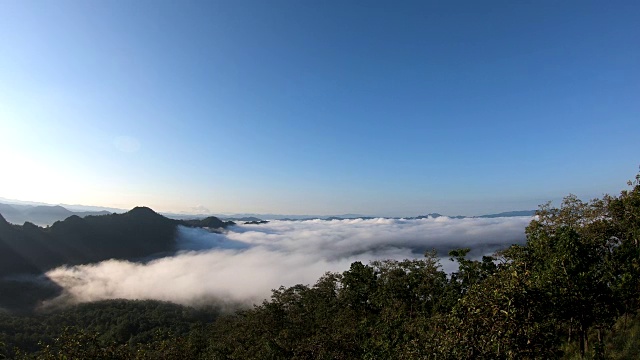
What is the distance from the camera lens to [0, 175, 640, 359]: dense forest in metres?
14.0

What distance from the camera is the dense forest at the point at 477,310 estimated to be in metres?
14.0

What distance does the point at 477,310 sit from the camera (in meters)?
13.7

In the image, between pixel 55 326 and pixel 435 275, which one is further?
pixel 55 326

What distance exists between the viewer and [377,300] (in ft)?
206

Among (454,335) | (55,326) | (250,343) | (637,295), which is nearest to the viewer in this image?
(454,335)

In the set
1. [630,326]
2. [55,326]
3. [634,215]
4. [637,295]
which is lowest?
[55,326]

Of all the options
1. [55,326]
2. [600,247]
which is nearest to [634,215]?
[600,247]

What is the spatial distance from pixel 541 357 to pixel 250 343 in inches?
1749

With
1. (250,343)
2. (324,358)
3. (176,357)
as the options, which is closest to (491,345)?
(324,358)

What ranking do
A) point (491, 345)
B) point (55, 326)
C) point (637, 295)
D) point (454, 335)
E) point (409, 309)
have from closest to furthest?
point (491, 345) < point (454, 335) < point (637, 295) < point (409, 309) < point (55, 326)

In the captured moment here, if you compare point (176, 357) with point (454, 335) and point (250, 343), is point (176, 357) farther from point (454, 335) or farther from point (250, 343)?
point (454, 335)

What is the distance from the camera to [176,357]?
1366 inches

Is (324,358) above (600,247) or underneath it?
underneath

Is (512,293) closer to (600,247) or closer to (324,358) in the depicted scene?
(324,358)
